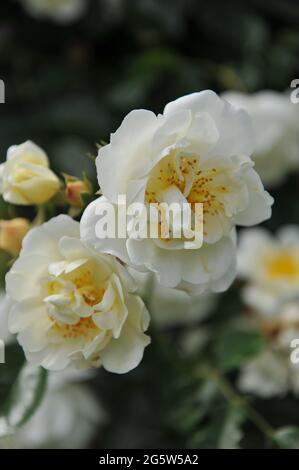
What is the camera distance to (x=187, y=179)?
88 cm

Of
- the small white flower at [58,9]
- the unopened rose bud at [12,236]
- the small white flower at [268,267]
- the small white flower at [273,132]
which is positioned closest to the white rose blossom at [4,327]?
the unopened rose bud at [12,236]

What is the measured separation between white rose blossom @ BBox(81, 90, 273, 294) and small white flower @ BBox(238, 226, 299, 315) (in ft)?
1.83

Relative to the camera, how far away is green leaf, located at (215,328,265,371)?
130cm

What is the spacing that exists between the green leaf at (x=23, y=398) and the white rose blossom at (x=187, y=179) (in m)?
0.30

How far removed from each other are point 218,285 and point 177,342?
79 centimetres

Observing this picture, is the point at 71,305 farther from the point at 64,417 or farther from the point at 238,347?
the point at 64,417

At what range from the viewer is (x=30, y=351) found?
91 cm

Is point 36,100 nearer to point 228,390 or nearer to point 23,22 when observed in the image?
point 23,22

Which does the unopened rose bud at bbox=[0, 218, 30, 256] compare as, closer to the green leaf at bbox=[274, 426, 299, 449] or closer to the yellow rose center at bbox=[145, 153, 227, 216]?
the yellow rose center at bbox=[145, 153, 227, 216]

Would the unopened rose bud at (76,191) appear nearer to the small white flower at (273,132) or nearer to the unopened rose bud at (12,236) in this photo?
the unopened rose bud at (12,236)

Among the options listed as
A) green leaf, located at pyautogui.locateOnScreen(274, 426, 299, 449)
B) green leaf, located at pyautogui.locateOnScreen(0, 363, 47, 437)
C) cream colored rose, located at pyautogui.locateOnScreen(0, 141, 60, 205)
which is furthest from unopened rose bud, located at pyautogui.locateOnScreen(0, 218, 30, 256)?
green leaf, located at pyautogui.locateOnScreen(274, 426, 299, 449)

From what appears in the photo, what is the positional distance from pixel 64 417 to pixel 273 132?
2.21ft
